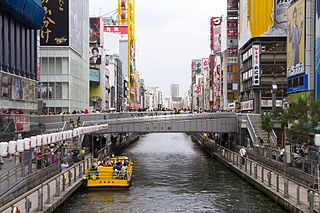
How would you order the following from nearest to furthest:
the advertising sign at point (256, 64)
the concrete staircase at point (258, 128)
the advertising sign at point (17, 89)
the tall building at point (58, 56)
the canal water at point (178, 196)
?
1. the canal water at point (178, 196)
2. the advertising sign at point (17, 89)
3. the concrete staircase at point (258, 128)
4. the tall building at point (58, 56)
5. the advertising sign at point (256, 64)

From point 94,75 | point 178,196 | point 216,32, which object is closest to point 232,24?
point 216,32

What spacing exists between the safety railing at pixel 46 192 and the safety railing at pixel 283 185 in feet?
39.3

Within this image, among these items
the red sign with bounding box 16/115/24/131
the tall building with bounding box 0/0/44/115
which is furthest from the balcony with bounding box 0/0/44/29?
the red sign with bounding box 16/115/24/131

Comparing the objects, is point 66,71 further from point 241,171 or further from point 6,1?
point 241,171

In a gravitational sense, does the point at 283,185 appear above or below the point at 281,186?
above

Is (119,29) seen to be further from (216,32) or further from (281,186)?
(281,186)

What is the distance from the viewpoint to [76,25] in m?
78.6

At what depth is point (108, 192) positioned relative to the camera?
1342 inches

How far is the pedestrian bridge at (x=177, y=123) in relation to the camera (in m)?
57.5

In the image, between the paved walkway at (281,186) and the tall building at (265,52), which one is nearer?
the paved walkway at (281,186)

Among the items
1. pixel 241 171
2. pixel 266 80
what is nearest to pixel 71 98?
pixel 266 80

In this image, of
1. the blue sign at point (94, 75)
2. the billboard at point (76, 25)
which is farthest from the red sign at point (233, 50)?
the billboard at point (76, 25)

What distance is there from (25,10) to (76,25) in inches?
1286

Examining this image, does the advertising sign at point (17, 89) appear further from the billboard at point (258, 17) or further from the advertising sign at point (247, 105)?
the advertising sign at point (247, 105)
